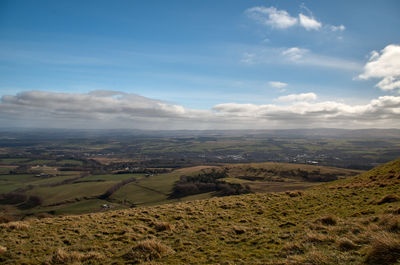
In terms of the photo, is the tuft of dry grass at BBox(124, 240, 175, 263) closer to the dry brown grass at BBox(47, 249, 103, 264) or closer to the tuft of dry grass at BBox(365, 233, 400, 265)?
the dry brown grass at BBox(47, 249, 103, 264)

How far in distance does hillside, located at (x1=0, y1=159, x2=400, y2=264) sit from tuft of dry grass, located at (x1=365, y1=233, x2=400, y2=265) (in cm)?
2

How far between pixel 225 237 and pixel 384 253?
7.63 meters

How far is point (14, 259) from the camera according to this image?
10086mm

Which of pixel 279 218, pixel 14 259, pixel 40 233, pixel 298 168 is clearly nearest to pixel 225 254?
pixel 279 218

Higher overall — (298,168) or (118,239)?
(118,239)

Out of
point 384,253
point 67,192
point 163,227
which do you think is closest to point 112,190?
point 67,192

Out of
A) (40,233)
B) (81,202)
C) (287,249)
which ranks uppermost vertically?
(287,249)

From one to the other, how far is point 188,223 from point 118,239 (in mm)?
5299

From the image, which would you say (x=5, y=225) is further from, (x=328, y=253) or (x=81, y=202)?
(x=81, y=202)

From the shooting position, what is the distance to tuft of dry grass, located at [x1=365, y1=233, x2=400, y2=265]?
628 centimetres

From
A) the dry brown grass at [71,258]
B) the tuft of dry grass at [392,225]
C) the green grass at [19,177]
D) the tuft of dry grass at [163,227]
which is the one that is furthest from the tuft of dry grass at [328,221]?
the green grass at [19,177]

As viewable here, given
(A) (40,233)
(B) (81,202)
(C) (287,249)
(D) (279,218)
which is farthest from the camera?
(B) (81,202)

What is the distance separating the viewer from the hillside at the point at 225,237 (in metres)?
8.04

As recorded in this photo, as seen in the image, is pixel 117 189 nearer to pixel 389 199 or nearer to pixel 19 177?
pixel 19 177
